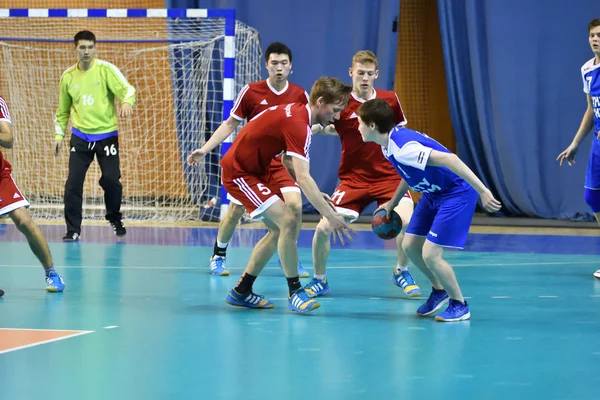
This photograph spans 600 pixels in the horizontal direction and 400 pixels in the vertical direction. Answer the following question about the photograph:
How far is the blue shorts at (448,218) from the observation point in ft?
17.6

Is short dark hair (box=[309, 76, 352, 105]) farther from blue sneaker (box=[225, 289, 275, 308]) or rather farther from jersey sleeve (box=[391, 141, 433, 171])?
blue sneaker (box=[225, 289, 275, 308])

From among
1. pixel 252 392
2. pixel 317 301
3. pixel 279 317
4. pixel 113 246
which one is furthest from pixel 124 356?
pixel 113 246

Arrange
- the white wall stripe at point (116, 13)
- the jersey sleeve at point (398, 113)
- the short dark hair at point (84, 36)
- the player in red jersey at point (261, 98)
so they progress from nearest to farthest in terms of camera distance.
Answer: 1. the jersey sleeve at point (398, 113)
2. the player in red jersey at point (261, 98)
3. the short dark hair at point (84, 36)
4. the white wall stripe at point (116, 13)

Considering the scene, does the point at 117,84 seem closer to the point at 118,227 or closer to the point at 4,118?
the point at 118,227

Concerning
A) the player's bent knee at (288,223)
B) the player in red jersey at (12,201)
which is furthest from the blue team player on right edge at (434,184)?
the player in red jersey at (12,201)

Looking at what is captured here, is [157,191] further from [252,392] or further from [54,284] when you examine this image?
[252,392]

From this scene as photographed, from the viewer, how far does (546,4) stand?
1170cm

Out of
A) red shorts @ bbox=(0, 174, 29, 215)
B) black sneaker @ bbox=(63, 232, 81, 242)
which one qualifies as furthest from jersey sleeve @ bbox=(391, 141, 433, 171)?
black sneaker @ bbox=(63, 232, 81, 242)

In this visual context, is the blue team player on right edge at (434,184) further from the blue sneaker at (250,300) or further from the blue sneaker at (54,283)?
the blue sneaker at (54,283)

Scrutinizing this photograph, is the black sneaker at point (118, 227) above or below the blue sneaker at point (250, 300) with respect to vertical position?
below

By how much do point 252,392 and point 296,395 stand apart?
0.60 ft

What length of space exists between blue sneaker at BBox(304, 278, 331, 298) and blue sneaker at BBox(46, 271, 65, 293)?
5.41ft

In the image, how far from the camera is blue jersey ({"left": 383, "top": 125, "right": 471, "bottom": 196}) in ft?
17.2

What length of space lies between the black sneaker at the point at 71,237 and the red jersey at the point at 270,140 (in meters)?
3.96
